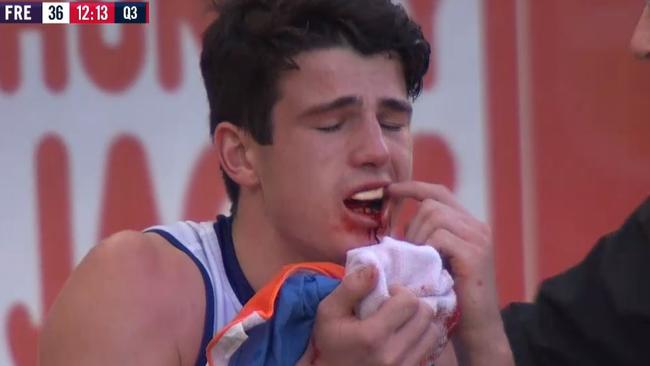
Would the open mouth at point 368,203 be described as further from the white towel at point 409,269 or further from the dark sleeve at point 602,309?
the dark sleeve at point 602,309

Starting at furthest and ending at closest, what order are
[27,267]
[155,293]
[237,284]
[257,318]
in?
[27,267], [237,284], [155,293], [257,318]

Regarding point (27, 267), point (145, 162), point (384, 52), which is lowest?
point (27, 267)

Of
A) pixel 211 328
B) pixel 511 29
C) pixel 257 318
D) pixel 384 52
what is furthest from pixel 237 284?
pixel 511 29

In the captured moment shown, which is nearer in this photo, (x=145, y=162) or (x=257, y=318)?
(x=257, y=318)

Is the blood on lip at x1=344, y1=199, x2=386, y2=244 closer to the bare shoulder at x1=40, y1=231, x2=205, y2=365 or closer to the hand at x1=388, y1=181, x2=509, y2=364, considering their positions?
the hand at x1=388, y1=181, x2=509, y2=364

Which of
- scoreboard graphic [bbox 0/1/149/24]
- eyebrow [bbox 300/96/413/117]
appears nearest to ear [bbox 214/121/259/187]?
eyebrow [bbox 300/96/413/117]

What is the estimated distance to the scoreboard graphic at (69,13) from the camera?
2475mm

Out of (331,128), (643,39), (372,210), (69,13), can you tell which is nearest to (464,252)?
(372,210)

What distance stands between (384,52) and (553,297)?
420 millimetres

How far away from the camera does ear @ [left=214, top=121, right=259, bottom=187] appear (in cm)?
174

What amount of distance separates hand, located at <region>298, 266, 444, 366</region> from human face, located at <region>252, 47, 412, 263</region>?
0.67 ft

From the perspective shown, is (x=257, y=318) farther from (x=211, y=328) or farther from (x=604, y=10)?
(x=604, y=10)

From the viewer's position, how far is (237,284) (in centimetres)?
169

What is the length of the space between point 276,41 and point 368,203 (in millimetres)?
263
